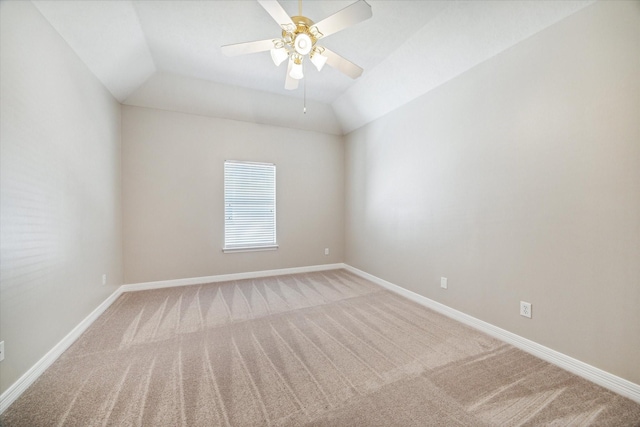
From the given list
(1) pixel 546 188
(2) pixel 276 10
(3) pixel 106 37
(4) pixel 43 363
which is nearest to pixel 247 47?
(2) pixel 276 10

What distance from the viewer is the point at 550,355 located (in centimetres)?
197

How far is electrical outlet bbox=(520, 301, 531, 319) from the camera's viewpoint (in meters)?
2.12

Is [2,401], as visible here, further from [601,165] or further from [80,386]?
[601,165]

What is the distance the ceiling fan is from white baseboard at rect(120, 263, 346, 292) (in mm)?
3251

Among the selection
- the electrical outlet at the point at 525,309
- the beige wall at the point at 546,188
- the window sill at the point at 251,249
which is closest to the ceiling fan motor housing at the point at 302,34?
the beige wall at the point at 546,188

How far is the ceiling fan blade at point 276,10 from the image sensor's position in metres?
1.63

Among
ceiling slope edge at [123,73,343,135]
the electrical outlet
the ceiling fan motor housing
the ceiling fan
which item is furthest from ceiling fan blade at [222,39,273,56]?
the electrical outlet

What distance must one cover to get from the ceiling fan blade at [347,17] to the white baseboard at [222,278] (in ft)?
12.0

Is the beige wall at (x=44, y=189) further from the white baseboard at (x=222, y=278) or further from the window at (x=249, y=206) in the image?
the window at (x=249, y=206)

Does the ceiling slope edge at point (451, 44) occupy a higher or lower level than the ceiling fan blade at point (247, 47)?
higher

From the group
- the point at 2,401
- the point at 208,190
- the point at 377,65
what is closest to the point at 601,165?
the point at 377,65

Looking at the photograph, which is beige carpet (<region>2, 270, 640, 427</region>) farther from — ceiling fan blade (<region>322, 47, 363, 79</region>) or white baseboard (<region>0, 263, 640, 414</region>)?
ceiling fan blade (<region>322, 47, 363, 79</region>)

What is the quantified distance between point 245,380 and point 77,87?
3.17 metres

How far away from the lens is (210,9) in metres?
2.25
